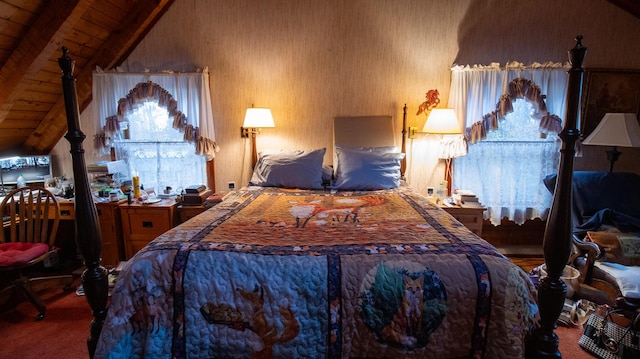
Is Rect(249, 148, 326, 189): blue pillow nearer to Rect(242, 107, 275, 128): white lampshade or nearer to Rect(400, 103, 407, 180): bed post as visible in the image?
Rect(242, 107, 275, 128): white lampshade

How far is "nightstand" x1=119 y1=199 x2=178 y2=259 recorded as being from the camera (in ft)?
9.68

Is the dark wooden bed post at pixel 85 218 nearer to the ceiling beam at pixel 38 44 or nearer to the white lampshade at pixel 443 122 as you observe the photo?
the ceiling beam at pixel 38 44

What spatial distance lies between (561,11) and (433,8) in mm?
1172

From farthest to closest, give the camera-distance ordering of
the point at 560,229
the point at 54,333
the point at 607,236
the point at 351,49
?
the point at 351,49, the point at 607,236, the point at 54,333, the point at 560,229

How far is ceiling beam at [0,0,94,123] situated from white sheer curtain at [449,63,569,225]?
313 cm

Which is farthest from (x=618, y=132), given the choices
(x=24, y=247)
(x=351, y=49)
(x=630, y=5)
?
(x=24, y=247)

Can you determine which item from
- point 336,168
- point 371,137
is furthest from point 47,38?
point 371,137

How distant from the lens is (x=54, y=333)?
6.91 ft

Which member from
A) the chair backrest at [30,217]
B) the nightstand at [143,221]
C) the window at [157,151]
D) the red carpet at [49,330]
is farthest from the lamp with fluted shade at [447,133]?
the chair backrest at [30,217]

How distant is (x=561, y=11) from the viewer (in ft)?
10.4

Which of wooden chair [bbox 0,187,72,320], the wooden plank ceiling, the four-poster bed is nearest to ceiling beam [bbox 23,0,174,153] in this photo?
the wooden plank ceiling

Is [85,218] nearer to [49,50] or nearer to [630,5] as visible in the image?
[49,50]

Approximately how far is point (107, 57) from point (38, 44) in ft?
2.54

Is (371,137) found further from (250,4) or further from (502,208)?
(250,4)
